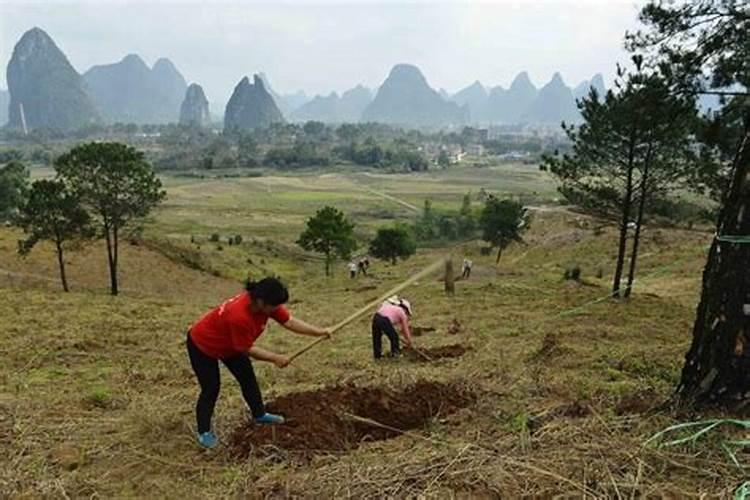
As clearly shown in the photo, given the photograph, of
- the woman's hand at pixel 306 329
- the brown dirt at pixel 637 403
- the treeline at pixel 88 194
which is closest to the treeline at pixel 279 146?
the treeline at pixel 88 194

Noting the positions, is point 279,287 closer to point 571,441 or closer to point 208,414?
point 208,414

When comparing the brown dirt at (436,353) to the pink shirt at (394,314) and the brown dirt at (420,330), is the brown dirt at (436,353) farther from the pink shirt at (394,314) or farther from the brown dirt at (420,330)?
the brown dirt at (420,330)

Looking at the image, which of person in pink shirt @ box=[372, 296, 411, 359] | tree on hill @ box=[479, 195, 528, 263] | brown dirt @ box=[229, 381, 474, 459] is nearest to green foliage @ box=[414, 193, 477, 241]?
tree on hill @ box=[479, 195, 528, 263]

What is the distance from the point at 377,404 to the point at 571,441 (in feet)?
5.95

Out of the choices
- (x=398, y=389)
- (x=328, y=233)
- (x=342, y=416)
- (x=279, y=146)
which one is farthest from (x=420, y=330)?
(x=279, y=146)

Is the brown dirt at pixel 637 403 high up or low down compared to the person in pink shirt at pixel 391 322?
up

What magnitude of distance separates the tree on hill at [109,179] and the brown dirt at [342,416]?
19341 millimetres

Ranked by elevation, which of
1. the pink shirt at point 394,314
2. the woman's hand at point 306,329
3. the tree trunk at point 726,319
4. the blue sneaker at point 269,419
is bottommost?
the pink shirt at point 394,314

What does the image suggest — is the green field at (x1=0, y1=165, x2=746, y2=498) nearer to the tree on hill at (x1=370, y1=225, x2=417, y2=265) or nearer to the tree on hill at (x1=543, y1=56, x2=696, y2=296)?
the tree on hill at (x1=543, y1=56, x2=696, y2=296)

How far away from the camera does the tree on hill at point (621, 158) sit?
14.4 m

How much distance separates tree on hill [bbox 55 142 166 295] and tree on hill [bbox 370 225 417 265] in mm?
16661

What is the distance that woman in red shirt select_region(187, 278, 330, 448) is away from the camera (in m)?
4.53

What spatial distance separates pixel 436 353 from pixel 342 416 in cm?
390

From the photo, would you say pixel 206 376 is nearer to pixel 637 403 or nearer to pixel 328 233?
pixel 637 403
